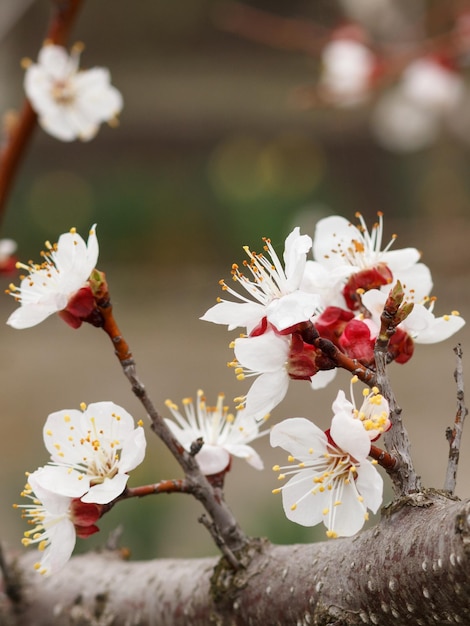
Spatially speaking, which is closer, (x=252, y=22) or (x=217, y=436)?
(x=217, y=436)

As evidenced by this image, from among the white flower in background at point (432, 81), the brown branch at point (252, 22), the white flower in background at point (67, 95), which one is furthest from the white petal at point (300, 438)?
the brown branch at point (252, 22)

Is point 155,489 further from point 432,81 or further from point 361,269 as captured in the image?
point 432,81

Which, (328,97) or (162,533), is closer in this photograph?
(328,97)

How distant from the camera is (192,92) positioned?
17.8 ft

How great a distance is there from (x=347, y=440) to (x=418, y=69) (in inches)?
60.7

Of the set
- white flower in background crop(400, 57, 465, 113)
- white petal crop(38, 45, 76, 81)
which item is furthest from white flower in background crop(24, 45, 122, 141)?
white flower in background crop(400, 57, 465, 113)

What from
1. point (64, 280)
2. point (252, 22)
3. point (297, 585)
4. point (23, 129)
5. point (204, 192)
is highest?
point (252, 22)

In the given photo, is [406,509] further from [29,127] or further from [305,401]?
[305,401]

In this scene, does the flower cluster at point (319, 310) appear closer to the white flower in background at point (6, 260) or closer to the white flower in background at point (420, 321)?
the white flower in background at point (420, 321)

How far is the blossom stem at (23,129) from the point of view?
945 mm

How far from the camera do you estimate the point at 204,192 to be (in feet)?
15.0

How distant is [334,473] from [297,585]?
9cm

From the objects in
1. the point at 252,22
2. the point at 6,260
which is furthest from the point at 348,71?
the point at 252,22

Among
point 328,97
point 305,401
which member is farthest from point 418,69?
point 305,401
